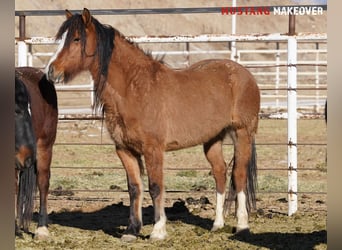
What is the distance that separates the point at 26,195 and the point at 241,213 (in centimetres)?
179

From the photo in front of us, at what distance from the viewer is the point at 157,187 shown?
204 inches

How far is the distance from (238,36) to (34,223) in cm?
270

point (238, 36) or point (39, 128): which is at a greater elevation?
point (238, 36)

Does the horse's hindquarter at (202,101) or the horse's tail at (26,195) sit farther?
the horse's hindquarter at (202,101)

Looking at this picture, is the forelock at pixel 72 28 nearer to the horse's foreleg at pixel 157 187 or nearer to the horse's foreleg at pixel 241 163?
the horse's foreleg at pixel 157 187

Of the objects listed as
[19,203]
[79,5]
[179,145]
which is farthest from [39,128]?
[79,5]

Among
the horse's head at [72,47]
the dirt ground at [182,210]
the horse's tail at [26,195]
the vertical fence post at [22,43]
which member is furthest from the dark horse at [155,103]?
the vertical fence post at [22,43]

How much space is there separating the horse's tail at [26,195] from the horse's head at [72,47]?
2.46 feet

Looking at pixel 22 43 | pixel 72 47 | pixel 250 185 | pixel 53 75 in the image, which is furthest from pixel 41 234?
pixel 22 43

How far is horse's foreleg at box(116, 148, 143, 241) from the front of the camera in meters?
5.24

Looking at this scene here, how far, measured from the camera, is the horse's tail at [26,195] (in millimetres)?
4902

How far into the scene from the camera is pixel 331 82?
734 mm

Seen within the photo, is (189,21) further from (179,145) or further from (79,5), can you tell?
(179,145)

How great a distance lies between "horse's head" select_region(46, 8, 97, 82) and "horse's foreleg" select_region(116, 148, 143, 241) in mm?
757
